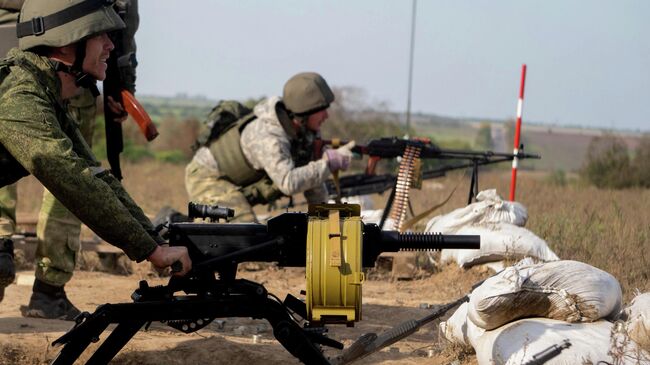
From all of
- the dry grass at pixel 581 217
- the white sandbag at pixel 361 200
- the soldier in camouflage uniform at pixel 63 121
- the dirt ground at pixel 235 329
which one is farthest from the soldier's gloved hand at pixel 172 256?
the white sandbag at pixel 361 200

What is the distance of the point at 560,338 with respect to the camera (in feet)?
14.9

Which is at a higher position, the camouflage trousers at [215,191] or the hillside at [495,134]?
the camouflage trousers at [215,191]

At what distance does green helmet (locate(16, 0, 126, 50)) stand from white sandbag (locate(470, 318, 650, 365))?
2.13 meters

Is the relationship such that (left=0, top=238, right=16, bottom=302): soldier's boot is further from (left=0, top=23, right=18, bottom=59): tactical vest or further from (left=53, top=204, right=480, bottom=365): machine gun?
(left=0, top=23, right=18, bottom=59): tactical vest

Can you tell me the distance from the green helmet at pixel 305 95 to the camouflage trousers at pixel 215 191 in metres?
0.80

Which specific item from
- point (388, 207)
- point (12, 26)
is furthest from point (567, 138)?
point (12, 26)

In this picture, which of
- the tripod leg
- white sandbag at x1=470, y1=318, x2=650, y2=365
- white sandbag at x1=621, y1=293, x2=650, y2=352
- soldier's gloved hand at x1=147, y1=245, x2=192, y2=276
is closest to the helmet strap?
soldier's gloved hand at x1=147, y1=245, x2=192, y2=276

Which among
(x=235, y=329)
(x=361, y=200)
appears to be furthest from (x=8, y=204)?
(x=361, y=200)

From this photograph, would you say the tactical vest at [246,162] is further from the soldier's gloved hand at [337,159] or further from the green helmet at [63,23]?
the green helmet at [63,23]

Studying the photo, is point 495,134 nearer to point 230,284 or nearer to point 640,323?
point 640,323

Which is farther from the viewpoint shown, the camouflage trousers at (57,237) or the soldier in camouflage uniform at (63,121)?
the camouflage trousers at (57,237)

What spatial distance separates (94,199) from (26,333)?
1.83m

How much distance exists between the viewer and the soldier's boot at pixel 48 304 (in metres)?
6.17

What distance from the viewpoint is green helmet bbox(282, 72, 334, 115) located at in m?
8.51
